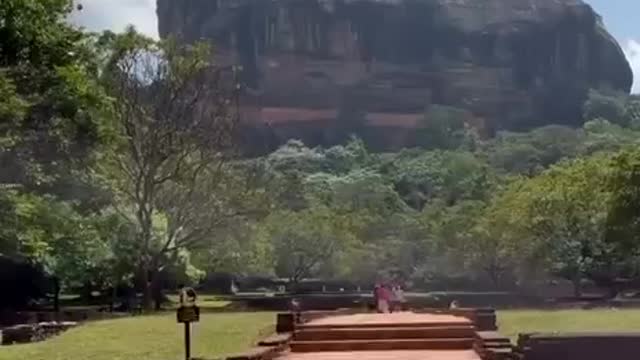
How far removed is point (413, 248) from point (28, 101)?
42241 mm

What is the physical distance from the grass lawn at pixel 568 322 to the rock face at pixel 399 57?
96993mm

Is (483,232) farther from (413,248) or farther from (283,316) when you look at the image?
(283,316)

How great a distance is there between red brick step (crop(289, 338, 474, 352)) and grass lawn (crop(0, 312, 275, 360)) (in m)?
1.86

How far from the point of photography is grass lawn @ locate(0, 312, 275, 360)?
1919 centimetres

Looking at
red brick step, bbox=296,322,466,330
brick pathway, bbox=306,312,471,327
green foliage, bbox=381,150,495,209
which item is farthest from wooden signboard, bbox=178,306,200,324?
green foliage, bbox=381,150,495,209

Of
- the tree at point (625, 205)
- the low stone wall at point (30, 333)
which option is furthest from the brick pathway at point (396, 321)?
the tree at point (625, 205)

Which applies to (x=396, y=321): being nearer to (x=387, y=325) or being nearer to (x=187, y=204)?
(x=387, y=325)

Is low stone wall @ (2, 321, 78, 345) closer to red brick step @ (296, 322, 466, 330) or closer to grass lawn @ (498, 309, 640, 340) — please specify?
red brick step @ (296, 322, 466, 330)

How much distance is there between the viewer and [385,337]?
17.6m

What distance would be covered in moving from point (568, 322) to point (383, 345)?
30.4 ft

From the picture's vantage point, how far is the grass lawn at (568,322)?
22938 mm

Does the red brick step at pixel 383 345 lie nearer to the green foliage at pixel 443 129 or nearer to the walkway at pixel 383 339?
the walkway at pixel 383 339

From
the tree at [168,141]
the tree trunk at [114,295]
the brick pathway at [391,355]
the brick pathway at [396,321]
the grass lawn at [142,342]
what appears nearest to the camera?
the brick pathway at [391,355]

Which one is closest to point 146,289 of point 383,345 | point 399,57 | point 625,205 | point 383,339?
point 625,205
